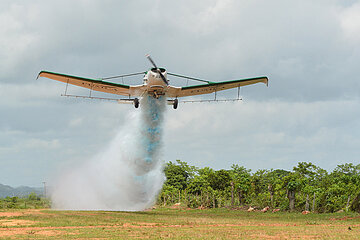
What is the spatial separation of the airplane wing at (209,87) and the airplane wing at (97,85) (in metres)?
3.69

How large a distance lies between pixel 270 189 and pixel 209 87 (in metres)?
16.6

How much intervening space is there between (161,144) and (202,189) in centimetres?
2638

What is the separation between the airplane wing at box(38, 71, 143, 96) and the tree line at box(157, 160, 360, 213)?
21.3 metres

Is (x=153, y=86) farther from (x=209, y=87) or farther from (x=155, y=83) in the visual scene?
(x=209, y=87)

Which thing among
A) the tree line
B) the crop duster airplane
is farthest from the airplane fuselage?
the tree line

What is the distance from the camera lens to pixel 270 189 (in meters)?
49.5

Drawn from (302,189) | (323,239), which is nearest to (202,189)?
(302,189)

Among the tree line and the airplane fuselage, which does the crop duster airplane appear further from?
the tree line

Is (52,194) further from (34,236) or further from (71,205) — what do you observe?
(34,236)

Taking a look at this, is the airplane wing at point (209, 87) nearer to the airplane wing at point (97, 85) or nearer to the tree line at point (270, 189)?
the airplane wing at point (97, 85)

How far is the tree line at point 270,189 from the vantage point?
151ft

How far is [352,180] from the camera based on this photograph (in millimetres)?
51031

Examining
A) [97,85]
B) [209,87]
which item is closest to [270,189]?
[209,87]

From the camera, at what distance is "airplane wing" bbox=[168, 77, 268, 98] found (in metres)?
39.6
